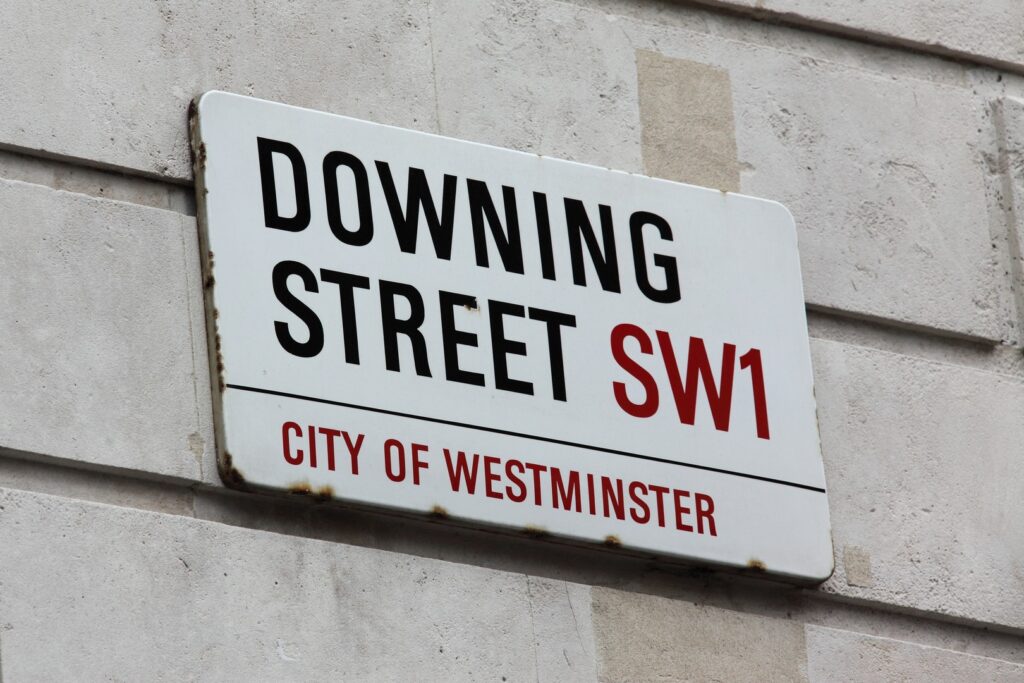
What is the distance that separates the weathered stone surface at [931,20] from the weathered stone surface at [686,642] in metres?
1.14

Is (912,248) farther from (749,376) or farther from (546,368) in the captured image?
(546,368)

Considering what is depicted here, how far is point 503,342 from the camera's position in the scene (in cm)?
376

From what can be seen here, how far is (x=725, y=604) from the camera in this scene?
12.6 feet

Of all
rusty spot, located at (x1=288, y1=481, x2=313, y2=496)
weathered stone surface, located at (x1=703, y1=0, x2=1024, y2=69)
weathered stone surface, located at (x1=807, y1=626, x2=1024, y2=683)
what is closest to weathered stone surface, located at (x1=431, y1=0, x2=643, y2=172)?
weathered stone surface, located at (x1=703, y1=0, x2=1024, y2=69)

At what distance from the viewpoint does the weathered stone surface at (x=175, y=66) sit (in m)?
3.62

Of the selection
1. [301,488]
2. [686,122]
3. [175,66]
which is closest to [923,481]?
[686,122]

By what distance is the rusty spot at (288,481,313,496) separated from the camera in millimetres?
3525

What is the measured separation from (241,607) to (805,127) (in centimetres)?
145

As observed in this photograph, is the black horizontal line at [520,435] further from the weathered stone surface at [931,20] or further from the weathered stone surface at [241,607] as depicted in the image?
the weathered stone surface at [931,20]

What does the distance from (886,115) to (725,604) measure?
3.41ft

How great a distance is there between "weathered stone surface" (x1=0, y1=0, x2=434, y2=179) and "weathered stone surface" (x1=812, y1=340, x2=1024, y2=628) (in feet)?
2.85

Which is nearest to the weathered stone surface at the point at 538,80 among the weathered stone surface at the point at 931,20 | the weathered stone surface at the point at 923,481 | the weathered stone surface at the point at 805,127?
the weathered stone surface at the point at 805,127

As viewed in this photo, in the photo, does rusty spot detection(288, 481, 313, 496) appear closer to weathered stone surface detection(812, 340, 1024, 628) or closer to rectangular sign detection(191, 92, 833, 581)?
rectangular sign detection(191, 92, 833, 581)

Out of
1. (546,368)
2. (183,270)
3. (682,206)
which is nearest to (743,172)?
(682,206)
